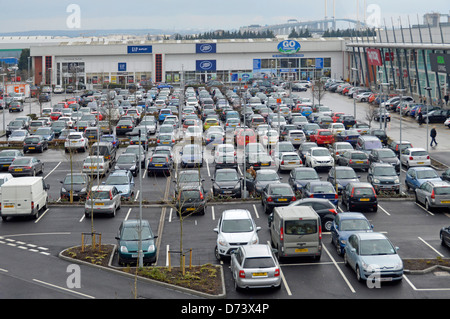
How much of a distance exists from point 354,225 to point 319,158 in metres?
16.6

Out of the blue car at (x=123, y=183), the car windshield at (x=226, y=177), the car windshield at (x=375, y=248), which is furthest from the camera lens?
the car windshield at (x=226, y=177)

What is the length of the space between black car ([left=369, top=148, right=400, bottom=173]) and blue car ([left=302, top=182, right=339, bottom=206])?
993 cm

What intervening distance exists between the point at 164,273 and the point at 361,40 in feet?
273

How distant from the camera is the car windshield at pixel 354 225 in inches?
1064

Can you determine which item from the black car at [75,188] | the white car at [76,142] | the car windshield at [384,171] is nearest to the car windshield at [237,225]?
the black car at [75,188]

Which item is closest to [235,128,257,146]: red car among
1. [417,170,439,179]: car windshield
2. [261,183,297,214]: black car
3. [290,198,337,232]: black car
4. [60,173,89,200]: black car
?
[417,170,439,179]: car windshield

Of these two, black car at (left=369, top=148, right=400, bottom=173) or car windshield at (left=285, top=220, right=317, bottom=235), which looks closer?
car windshield at (left=285, top=220, right=317, bottom=235)

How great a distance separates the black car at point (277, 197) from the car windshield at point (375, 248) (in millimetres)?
8872

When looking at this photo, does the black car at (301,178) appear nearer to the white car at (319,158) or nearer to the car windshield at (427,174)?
the car windshield at (427,174)

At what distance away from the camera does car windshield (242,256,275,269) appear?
22.3m

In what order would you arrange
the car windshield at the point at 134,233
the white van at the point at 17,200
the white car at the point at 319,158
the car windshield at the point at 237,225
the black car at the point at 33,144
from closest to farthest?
the car windshield at the point at 134,233
the car windshield at the point at 237,225
the white van at the point at 17,200
the white car at the point at 319,158
the black car at the point at 33,144

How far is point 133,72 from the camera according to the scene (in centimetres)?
10881

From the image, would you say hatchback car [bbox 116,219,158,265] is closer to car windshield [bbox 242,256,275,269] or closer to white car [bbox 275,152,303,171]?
car windshield [bbox 242,256,275,269]

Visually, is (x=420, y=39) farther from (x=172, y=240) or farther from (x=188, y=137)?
(x=172, y=240)
